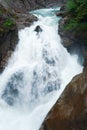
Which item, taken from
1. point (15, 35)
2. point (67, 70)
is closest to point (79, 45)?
point (67, 70)

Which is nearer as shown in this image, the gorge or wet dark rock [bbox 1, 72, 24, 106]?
the gorge

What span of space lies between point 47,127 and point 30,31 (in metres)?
9.01

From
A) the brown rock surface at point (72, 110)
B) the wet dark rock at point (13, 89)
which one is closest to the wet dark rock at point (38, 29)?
the wet dark rock at point (13, 89)

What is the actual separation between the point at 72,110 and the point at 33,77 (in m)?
6.32

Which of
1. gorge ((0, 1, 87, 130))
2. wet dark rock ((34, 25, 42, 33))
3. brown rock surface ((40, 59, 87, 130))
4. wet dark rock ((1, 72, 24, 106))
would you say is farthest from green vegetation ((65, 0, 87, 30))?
brown rock surface ((40, 59, 87, 130))

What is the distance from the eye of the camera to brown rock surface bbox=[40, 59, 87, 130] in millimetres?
7141

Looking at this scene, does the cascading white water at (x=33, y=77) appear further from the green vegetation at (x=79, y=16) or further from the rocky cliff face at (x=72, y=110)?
the rocky cliff face at (x=72, y=110)

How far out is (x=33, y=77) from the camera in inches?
533

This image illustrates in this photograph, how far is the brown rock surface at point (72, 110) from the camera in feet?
23.4

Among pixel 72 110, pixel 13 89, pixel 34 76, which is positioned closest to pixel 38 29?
pixel 34 76

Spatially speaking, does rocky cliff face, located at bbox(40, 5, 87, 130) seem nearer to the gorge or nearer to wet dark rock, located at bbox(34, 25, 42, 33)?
the gorge

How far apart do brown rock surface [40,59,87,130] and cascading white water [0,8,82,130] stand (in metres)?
3.04

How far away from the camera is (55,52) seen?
14.9 metres

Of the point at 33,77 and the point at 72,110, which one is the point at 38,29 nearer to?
the point at 33,77
